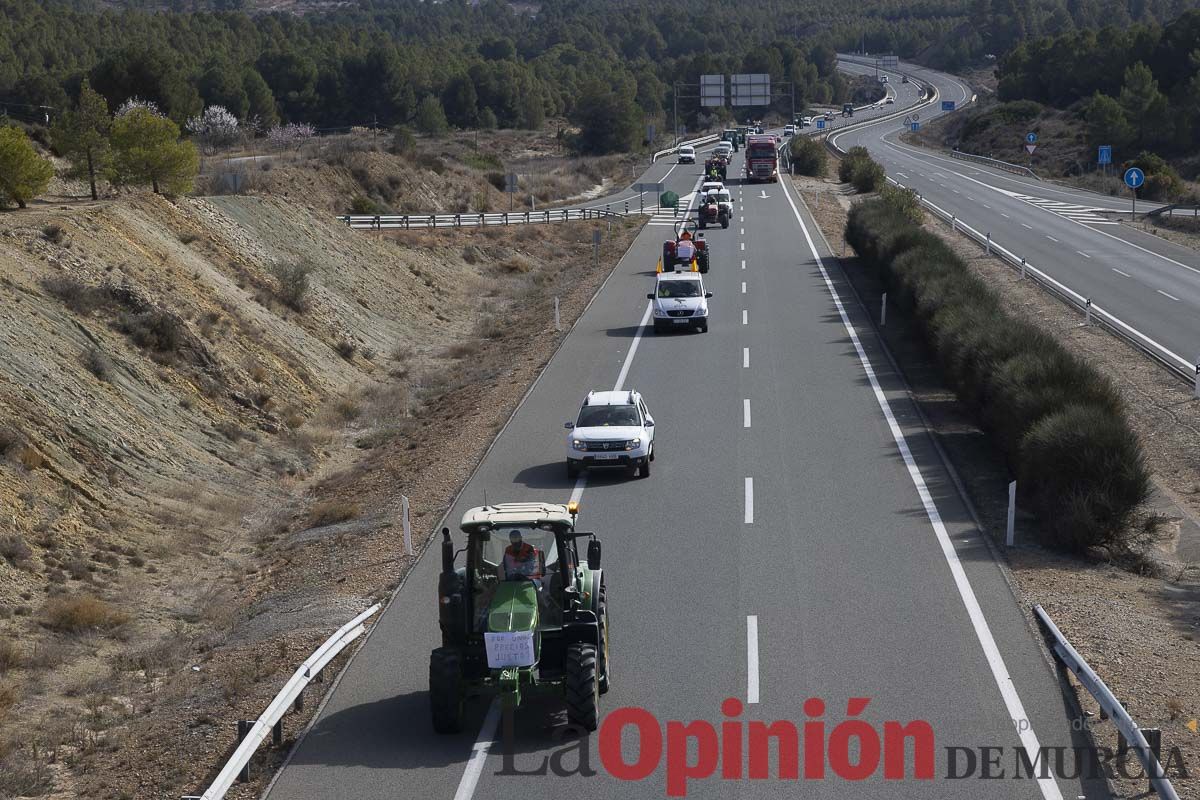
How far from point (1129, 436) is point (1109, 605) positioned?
438 cm

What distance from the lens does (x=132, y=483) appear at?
23.0 meters

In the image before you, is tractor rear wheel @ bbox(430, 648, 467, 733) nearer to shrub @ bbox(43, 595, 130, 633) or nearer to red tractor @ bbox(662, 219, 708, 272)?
shrub @ bbox(43, 595, 130, 633)

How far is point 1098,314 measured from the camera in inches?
1487

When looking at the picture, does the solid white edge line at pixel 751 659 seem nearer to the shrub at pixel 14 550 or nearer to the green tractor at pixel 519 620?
the green tractor at pixel 519 620

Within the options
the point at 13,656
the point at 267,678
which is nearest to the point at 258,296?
A: the point at 13,656

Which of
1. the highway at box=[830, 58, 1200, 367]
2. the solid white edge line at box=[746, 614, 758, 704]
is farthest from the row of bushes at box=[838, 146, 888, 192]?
the solid white edge line at box=[746, 614, 758, 704]

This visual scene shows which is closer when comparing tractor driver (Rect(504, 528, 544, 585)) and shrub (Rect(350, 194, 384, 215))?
tractor driver (Rect(504, 528, 544, 585))

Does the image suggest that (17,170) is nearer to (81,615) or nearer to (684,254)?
(684,254)

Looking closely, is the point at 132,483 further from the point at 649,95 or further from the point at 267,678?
the point at 649,95

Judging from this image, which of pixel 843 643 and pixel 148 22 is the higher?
pixel 148 22

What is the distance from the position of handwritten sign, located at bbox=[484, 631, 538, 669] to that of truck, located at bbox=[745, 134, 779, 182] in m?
77.9

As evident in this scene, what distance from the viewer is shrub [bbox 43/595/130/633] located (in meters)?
17.0

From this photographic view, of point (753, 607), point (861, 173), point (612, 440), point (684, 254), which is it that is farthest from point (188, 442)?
point (861, 173)

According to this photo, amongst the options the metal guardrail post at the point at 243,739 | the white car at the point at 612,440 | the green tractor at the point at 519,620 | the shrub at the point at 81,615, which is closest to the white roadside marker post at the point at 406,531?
the shrub at the point at 81,615
